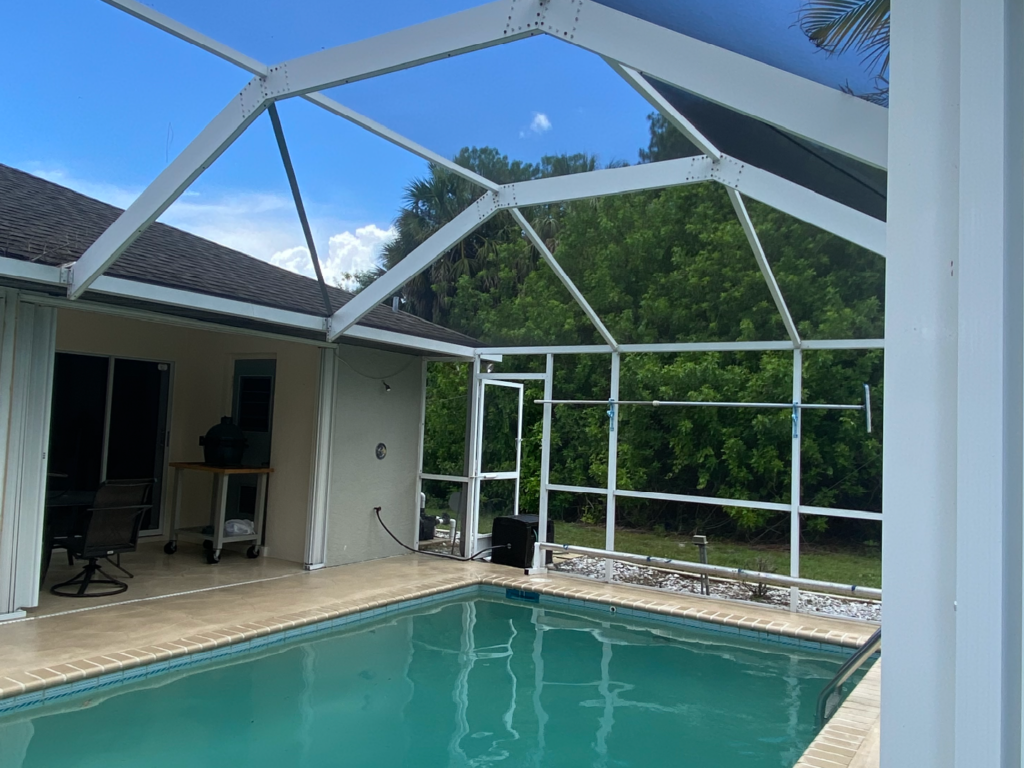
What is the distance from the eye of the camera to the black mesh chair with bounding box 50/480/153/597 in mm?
6684

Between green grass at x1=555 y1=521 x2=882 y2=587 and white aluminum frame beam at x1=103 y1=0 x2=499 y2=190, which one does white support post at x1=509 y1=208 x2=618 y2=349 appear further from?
green grass at x1=555 y1=521 x2=882 y2=587

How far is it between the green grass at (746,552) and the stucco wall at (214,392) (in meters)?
2.41

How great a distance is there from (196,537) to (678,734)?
6452mm

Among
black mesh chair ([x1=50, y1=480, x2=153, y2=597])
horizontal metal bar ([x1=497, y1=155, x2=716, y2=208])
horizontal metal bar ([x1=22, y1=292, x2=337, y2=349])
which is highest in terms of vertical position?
horizontal metal bar ([x1=497, y1=155, x2=716, y2=208])

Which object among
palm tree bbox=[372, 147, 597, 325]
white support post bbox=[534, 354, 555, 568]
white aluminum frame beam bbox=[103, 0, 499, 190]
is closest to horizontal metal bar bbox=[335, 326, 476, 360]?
palm tree bbox=[372, 147, 597, 325]

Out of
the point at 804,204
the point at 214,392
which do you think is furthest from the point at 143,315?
the point at 804,204

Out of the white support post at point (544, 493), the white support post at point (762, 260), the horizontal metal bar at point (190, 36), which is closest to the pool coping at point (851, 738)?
the white support post at point (762, 260)

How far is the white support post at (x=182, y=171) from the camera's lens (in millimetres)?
4801

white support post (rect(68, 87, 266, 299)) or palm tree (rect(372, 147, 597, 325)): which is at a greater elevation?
palm tree (rect(372, 147, 597, 325))

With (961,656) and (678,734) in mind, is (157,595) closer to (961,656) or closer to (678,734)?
(678,734)

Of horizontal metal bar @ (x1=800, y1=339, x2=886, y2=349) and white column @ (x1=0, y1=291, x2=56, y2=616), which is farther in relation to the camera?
horizontal metal bar @ (x1=800, y1=339, x2=886, y2=349)

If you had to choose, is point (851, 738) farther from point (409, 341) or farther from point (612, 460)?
point (409, 341)

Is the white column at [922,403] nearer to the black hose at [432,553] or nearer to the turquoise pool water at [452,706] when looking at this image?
the turquoise pool water at [452,706]

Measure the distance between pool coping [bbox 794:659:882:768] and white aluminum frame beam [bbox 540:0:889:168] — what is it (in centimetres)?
247
